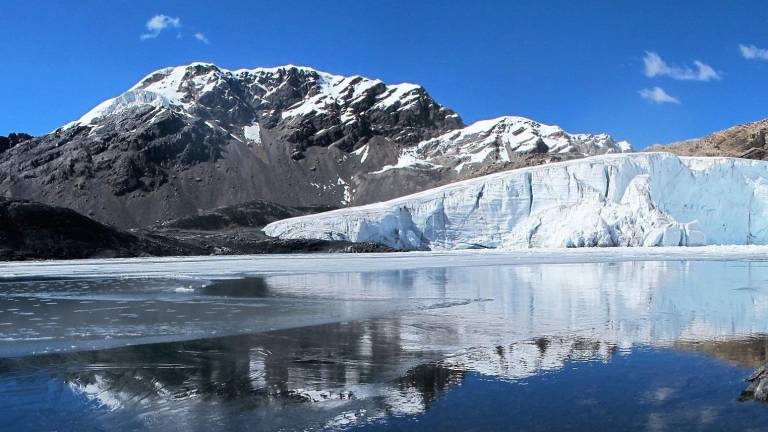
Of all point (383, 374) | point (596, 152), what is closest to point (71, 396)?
point (383, 374)

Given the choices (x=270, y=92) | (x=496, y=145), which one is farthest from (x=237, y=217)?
(x=270, y=92)

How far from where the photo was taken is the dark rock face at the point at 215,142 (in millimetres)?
107250

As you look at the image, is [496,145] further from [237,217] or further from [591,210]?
[591,210]

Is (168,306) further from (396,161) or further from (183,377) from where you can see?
(396,161)

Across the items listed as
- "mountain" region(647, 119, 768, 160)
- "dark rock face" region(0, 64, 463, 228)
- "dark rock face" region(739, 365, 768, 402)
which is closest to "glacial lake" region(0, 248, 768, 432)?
"dark rock face" region(739, 365, 768, 402)

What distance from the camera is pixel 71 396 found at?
23.2ft

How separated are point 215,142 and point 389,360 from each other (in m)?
118

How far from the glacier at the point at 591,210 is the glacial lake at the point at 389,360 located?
29865mm

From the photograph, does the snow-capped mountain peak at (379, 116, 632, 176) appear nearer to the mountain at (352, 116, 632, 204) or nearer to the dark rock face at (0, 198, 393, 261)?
the mountain at (352, 116, 632, 204)

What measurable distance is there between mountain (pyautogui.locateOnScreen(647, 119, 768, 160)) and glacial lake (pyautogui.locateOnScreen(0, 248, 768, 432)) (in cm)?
5848

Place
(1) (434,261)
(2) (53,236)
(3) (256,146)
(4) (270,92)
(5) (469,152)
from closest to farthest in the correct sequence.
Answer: (1) (434,261) → (2) (53,236) → (3) (256,146) → (5) (469,152) → (4) (270,92)

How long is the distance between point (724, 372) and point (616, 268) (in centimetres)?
2037

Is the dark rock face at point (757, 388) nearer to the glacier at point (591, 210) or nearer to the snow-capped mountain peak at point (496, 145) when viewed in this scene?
the glacier at point (591, 210)

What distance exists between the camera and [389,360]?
8.79 meters
